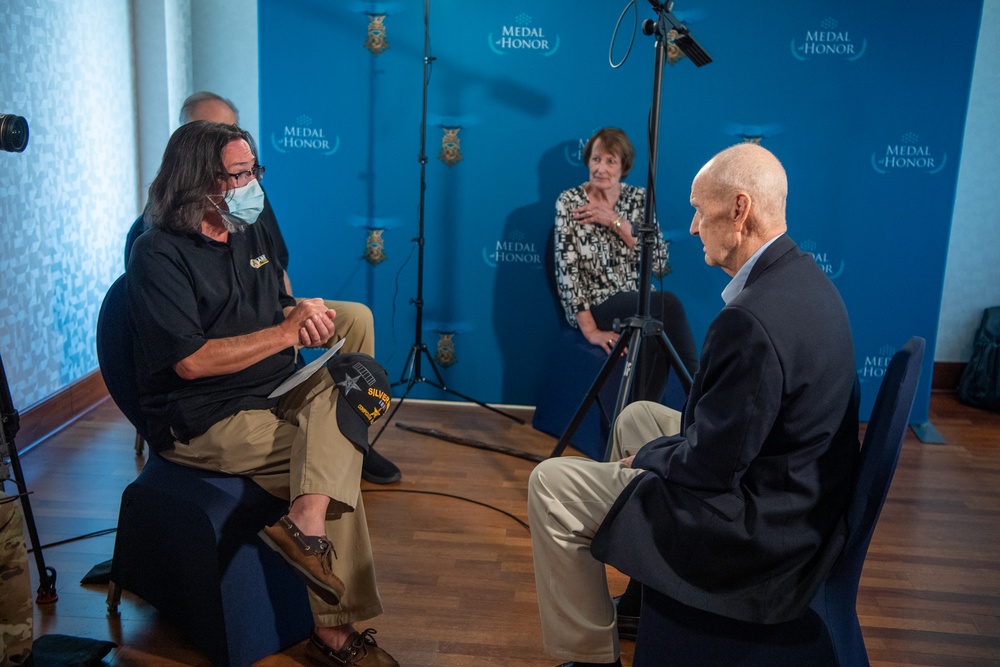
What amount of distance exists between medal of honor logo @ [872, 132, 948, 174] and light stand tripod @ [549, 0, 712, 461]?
137 centimetres

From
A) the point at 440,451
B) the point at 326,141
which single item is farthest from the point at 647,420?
the point at 326,141

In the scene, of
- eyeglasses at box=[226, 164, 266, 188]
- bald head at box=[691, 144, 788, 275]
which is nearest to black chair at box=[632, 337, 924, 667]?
bald head at box=[691, 144, 788, 275]

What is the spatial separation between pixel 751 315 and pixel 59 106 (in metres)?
3.04

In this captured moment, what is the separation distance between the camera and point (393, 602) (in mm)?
2467

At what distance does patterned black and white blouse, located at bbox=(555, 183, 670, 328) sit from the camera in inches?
145

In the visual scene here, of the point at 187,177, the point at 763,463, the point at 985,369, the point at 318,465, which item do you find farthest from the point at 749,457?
the point at 985,369

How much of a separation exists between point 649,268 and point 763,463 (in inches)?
53.3

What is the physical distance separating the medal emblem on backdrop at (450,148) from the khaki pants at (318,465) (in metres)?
1.94

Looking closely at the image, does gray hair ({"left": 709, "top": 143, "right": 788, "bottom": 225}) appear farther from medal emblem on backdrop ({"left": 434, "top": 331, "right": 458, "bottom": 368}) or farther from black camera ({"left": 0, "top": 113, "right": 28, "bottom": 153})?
medal emblem on backdrop ({"left": 434, "top": 331, "right": 458, "bottom": 368})

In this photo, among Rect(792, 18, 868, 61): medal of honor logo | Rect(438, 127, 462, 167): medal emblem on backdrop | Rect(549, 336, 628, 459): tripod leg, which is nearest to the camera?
Rect(549, 336, 628, 459): tripod leg

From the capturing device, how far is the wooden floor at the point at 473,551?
7.54 ft

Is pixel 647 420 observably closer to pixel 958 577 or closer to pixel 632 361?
pixel 632 361

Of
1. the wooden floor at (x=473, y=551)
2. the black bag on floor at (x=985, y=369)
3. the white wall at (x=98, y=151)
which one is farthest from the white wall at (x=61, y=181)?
the black bag on floor at (x=985, y=369)

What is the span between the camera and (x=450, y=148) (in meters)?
3.95
